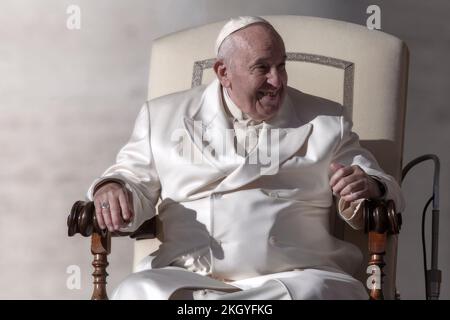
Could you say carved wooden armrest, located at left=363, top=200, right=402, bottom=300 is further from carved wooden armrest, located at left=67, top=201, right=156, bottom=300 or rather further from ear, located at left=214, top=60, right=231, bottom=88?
carved wooden armrest, located at left=67, top=201, right=156, bottom=300

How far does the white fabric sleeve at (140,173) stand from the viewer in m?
4.13

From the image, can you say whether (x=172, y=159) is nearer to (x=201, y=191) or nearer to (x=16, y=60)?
(x=201, y=191)

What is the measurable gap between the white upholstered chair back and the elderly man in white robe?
19 cm

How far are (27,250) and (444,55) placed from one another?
219 cm

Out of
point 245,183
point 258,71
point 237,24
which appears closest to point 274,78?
point 258,71

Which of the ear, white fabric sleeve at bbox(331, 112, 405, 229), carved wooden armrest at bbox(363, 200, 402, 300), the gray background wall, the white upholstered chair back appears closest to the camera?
carved wooden armrest at bbox(363, 200, 402, 300)

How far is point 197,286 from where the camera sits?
3.74 m

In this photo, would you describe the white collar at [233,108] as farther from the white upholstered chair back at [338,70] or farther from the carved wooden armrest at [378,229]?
the carved wooden armrest at [378,229]

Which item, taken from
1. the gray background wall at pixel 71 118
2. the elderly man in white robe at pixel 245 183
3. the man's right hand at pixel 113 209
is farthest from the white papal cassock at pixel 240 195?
the gray background wall at pixel 71 118

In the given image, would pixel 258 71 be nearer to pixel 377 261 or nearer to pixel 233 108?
pixel 233 108

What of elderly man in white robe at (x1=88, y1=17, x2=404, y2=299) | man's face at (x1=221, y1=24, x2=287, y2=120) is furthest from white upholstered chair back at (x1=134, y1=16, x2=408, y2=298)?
man's face at (x1=221, y1=24, x2=287, y2=120)

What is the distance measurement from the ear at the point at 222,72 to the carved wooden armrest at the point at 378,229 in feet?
2.30

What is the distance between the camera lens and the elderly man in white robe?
389 centimetres
